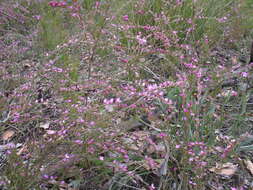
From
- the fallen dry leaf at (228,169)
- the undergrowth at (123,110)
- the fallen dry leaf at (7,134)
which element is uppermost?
the undergrowth at (123,110)

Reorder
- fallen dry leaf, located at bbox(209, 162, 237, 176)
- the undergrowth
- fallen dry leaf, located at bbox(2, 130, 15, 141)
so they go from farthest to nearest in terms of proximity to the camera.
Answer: fallen dry leaf, located at bbox(2, 130, 15, 141), fallen dry leaf, located at bbox(209, 162, 237, 176), the undergrowth

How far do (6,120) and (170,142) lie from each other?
1.10 meters

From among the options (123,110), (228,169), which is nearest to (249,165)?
(228,169)

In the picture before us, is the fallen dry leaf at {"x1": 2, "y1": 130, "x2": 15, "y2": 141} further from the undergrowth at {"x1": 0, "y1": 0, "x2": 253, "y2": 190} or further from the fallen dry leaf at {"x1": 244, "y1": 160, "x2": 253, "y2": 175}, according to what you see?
the fallen dry leaf at {"x1": 244, "y1": 160, "x2": 253, "y2": 175}

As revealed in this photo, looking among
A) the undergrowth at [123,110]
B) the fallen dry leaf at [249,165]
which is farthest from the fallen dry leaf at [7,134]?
the fallen dry leaf at [249,165]

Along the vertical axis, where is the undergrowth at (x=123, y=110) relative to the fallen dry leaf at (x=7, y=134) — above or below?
above

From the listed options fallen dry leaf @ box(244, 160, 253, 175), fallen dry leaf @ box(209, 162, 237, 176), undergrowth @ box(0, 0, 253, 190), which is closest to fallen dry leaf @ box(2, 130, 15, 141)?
undergrowth @ box(0, 0, 253, 190)

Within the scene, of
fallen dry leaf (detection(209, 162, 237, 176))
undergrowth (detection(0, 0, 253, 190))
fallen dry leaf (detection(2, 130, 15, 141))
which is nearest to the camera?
undergrowth (detection(0, 0, 253, 190))

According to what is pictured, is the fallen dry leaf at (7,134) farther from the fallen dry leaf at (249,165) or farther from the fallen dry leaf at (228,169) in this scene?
the fallen dry leaf at (249,165)

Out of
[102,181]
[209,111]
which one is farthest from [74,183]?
[209,111]

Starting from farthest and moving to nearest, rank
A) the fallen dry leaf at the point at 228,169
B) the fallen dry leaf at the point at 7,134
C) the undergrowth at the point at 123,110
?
the fallen dry leaf at the point at 7,134, the fallen dry leaf at the point at 228,169, the undergrowth at the point at 123,110

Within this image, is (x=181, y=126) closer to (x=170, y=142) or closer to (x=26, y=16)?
(x=170, y=142)

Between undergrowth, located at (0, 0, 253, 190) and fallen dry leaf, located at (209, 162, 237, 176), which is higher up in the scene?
undergrowth, located at (0, 0, 253, 190)

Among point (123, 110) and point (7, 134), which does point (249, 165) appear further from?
point (7, 134)
